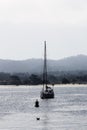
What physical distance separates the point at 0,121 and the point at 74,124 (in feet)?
40.3

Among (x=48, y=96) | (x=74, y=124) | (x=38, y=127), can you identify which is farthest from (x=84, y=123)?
(x=48, y=96)

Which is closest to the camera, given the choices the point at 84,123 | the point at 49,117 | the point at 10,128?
the point at 10,128

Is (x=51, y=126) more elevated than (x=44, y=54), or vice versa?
(x=44, y=54)

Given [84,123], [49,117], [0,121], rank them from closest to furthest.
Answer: [84,123]
[0,121]
[49,117]

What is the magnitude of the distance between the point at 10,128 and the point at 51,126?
6.09 metres

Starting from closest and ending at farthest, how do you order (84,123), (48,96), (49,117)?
(84,123)
(49,117)
(48,96)

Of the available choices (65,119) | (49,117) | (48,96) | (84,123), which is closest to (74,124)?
(84,123)

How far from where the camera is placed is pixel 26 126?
83.1m

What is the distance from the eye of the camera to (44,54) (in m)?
159

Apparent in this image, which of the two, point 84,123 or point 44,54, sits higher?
point 44,54

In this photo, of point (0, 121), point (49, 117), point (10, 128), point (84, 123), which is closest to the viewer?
point (10, 128)

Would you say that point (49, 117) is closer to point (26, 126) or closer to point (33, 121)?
point (33, 121)

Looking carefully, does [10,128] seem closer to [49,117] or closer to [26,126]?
[26,126]

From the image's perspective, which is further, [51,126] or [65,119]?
[65,119]
